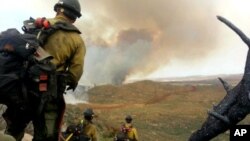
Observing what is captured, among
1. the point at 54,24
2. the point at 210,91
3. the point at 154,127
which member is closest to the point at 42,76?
the point at 54,24

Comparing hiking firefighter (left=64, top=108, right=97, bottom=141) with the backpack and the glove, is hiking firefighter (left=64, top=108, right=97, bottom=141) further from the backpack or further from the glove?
the backpack

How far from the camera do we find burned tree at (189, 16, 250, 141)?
83.3 inches

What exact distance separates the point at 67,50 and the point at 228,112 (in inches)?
101

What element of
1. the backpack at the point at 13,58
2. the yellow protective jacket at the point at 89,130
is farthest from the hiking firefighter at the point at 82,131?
A: the backpack at the point at 13,58

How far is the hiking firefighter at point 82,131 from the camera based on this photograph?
28.0 feet

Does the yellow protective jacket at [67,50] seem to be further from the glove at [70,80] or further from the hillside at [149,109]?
the hillside at [149,109]

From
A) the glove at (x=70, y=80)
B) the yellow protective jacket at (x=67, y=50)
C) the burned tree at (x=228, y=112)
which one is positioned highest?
the yellow protective jacket at (x=67, y=50)

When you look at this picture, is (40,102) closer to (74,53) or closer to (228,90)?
(74,53)

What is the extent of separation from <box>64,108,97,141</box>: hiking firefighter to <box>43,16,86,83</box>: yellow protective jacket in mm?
3479

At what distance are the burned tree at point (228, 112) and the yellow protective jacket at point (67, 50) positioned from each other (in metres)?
2.44

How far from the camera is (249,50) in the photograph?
2221mm

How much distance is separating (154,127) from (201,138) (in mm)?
30164

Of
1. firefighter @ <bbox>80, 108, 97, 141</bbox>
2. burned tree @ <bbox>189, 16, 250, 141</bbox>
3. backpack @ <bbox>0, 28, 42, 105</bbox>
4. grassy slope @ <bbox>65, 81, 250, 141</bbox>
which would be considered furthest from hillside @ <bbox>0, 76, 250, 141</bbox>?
burned tree @ <bbox>189, 16, 250, 141</bbox>

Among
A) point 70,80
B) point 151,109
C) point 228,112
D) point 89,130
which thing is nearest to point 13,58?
point 70,80
